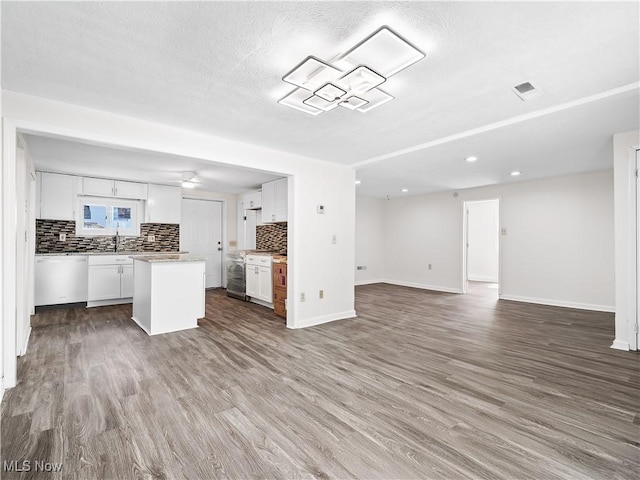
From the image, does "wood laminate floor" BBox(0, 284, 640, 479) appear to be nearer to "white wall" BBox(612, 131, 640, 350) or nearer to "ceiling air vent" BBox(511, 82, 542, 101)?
"white wall" BBox(612, 131, 640, 350)

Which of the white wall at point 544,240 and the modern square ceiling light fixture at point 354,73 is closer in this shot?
the modern square ceiling light fixture at point 354,73

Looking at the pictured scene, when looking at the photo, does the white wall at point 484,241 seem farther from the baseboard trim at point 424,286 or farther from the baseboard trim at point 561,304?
the baseboard trim at point 561,304

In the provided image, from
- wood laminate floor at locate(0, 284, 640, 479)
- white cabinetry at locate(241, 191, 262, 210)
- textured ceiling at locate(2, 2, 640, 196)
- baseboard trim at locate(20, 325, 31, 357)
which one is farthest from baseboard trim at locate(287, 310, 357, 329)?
white cabinetry at locate(241, 191, 262, 210)

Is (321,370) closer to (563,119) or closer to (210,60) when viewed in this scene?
(210,60)

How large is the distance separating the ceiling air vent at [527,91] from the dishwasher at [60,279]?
22.0 feet

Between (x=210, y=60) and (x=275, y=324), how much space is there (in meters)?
3.40

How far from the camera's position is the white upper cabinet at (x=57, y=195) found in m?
5.33

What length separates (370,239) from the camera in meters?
8.57

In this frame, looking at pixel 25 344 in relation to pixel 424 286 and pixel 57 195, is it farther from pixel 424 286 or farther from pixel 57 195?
pixel 424 286

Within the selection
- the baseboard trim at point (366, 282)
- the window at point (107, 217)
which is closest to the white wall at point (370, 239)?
the baseboard trim at point (366, 282)

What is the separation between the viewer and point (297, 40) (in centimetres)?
186


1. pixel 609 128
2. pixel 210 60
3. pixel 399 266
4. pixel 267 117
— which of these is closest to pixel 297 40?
pixel 210 60

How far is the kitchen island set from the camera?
397cm

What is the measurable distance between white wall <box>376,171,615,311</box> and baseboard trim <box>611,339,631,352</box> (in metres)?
2.30
